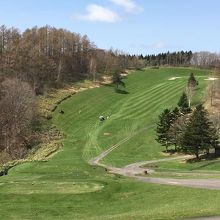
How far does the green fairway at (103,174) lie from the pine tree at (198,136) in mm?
4178

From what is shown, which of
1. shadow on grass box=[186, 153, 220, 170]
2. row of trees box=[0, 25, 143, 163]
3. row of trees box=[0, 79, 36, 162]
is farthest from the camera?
row of trees box=[0, 25, 143, 163]

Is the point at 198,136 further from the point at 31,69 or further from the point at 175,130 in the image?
the point at 31,69

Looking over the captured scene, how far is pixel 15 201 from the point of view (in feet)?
118

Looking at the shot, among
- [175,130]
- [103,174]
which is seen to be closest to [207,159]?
[175,130]

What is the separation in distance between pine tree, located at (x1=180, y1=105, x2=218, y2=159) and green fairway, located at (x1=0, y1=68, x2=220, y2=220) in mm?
4178

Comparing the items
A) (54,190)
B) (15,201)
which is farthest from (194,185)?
(15,201)

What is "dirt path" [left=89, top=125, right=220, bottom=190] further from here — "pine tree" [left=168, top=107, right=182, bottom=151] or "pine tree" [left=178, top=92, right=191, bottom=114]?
"pine tree" [left=178, top=92, right=191, bottom=114]

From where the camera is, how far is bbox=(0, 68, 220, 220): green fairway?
30.9m

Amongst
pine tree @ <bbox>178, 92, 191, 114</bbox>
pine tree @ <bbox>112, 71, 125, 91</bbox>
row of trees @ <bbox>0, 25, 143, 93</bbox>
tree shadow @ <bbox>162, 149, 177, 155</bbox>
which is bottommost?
tree shadow @ <bbox>162, 149, 177, 155</bbox>

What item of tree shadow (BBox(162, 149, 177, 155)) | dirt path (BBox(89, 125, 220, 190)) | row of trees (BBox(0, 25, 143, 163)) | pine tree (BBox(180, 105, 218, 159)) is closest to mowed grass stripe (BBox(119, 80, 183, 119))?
dirt path (BBox(89, 125, 220, 190))

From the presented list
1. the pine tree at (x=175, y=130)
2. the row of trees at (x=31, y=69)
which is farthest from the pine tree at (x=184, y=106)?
the row of trees at (x=31, y=69)

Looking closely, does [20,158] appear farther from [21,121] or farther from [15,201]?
[15,201]

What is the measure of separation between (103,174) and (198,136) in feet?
58.6

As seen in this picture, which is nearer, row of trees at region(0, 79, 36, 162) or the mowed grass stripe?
row of trees at region(0, 79, 36, 162)
